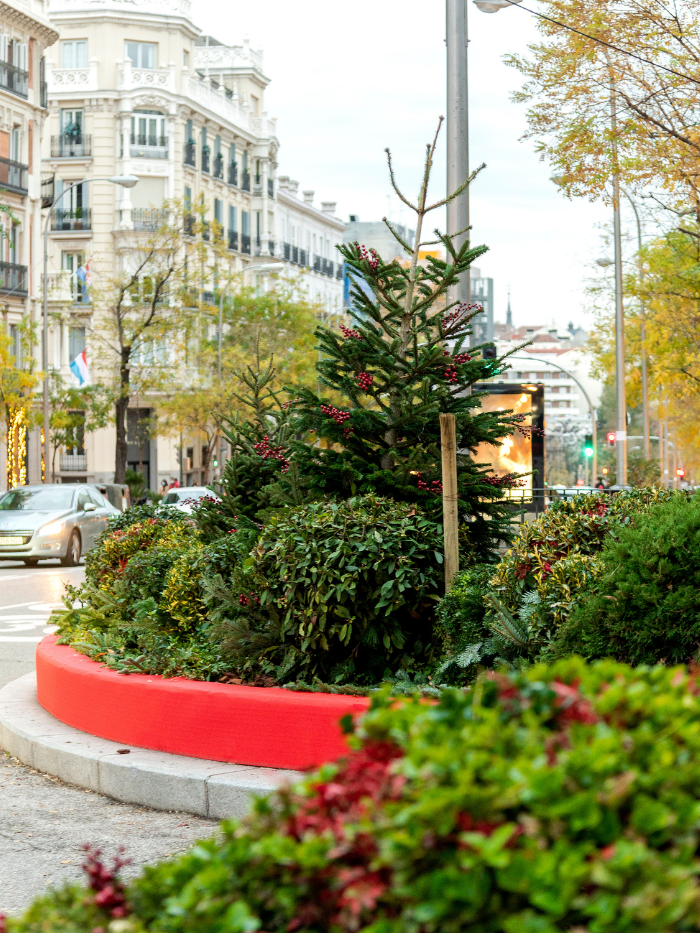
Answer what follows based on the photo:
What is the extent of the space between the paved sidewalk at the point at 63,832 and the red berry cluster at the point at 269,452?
2941 mm

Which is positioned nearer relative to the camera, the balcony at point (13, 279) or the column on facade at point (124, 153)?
the balcony at point (13, 279)

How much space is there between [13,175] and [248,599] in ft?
147

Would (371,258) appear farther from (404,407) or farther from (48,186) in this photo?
(48,186)

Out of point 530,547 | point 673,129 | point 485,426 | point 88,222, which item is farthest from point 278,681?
point 88,222

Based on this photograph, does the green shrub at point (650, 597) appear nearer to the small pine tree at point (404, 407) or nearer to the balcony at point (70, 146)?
the small pine tree at point (404, 407)

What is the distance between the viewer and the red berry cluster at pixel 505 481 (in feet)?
24.1

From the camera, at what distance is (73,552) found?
79.6 ft

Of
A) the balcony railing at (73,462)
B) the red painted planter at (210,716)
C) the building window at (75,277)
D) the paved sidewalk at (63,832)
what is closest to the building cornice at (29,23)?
the building window at (75,277)

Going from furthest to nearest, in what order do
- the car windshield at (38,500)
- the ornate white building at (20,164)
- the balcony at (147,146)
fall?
the balcony at (147,146) < the ornate white building at (20,164) < the car windshield at (38,500)

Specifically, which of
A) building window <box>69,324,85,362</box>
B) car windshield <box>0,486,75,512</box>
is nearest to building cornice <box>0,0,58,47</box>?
building window <box>69,324,85,362</box>

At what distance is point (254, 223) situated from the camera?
7544 cm

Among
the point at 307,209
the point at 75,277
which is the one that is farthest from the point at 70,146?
the point at 307,209

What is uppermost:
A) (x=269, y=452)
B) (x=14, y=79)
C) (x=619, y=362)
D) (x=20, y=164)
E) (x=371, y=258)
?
(x=14, y=79)

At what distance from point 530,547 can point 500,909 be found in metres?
4.33
